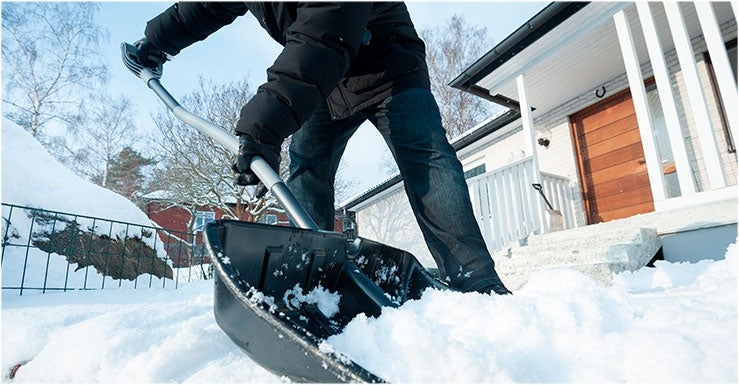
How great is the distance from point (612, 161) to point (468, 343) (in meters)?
5.63

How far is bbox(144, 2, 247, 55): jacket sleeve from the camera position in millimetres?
1585

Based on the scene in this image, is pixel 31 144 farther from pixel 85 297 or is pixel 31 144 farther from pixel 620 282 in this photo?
pixel 620 282

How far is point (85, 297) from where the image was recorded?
3137 millimetres

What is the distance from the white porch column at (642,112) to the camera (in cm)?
327

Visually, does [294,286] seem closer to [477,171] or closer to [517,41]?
[517,41]

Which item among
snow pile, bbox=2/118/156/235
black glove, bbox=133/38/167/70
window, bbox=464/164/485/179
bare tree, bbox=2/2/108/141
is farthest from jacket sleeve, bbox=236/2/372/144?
bare tree, bbox=2/2/108/141

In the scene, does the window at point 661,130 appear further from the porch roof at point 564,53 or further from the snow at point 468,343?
the snow at point 468,343

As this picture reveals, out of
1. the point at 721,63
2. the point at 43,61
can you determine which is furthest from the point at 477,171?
the point at 43,61

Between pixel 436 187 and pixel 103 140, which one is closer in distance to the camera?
pixel 436 187

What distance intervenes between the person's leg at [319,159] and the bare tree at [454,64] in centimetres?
1161

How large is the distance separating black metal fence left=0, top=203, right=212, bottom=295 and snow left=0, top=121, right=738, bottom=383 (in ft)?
7.13

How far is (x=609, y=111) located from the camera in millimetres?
5312

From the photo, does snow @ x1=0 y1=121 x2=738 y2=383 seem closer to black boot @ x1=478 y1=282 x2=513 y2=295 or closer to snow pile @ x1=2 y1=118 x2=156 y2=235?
black boot @ x1=478 y1=282 x2=513 y2=295

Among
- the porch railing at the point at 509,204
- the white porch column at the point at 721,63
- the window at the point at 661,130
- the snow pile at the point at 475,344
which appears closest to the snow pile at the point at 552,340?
the snow pile at the point at 475,344
